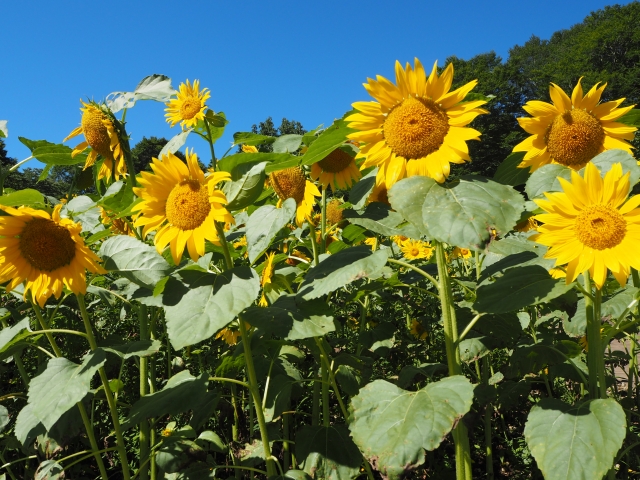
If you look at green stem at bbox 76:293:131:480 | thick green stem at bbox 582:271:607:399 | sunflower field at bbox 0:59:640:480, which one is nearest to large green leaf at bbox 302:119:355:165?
sunflower field at bbox 0:59:640:480

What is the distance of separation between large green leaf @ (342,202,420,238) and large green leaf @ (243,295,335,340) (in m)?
0.29

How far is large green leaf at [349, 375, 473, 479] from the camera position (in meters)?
1.12

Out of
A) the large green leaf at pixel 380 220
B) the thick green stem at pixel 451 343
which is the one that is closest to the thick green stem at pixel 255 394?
the large green leaf at pixel 380 220

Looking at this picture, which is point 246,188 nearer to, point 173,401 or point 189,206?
point 189,206

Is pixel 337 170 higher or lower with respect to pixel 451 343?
higher

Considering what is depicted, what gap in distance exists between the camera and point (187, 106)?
2941 mm

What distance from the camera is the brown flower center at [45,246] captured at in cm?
166

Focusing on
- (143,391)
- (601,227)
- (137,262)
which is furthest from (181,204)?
(601,227)

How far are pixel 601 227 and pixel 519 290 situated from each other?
0.87 feet

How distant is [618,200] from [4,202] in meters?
1.90

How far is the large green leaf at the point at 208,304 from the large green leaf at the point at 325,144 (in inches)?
14.9

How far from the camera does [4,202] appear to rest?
5.58 ft

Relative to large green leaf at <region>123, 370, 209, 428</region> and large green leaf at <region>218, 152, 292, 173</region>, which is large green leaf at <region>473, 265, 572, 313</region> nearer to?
large green leaf at <region>218, 152, 292, 173</region>

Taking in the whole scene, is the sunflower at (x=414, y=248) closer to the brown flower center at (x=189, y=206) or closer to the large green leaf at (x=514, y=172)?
the large green leaf at (x=514, y=172)
